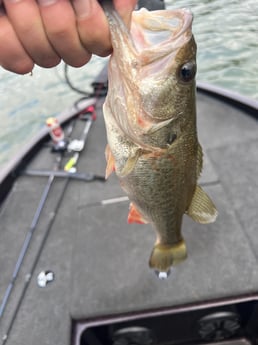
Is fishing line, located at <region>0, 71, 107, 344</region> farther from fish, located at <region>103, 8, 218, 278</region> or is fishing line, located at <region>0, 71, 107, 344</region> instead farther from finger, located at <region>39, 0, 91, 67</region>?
finger, located at <region>39, 0, 91, 67</region>

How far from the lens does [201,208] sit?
5.35 ft

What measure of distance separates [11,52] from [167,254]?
4.33ft

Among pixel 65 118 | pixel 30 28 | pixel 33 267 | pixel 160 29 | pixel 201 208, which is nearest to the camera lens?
pixel 30 28

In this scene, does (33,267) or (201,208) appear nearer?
(201,208)

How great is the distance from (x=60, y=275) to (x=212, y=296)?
1050 millimetres

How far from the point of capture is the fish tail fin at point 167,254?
6.24ft

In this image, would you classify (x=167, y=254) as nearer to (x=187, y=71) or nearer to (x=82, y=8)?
(x=187, y=71)

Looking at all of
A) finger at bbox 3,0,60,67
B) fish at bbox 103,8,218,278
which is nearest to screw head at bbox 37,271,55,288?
fish at bbox 103,8,218,278

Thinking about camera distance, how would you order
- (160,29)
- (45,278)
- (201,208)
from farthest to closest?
(45,278) → (201,208) → (160,29)

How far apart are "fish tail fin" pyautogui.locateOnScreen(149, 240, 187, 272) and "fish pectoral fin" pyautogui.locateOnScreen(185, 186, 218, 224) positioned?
32cm

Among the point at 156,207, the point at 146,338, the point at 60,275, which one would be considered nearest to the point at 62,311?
the point at 60,275

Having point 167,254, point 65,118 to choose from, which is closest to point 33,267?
point 167,254

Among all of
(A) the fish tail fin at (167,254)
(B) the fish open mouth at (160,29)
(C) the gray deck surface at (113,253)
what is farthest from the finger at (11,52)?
(C) the gray deck surface at (113,253)

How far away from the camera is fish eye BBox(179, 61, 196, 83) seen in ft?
4.11
